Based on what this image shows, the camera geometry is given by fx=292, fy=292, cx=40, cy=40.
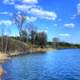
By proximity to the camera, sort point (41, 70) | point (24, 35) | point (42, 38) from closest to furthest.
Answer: point (41, 70)
point (24, 35)
point (42, 38)

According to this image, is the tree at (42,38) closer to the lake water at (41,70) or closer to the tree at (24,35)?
the tree at (24,35)

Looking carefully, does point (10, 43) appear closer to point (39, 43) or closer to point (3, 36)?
Result: point (3, 36)

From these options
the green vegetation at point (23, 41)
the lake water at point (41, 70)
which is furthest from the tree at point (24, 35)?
the lake water at point (41, 70)

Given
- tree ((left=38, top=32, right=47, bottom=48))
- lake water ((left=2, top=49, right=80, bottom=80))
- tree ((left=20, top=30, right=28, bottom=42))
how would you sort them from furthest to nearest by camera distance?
tree ((left=38, top=32, right=47, bottom=48)) < tree ((left=20, top=30, right=28, bottom=42)) < lake water ((left=2, top=49, right=80, bottom=80))

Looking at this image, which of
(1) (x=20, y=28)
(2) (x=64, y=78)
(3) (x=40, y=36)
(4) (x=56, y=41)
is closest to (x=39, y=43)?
(3) (x=40, y=36)

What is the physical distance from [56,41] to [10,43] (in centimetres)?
9417

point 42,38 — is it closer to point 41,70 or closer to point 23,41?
point 23,41

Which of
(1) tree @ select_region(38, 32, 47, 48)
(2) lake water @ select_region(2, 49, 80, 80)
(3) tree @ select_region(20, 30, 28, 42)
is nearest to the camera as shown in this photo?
(2) lake water @ select_region(2, 49, 80, 80)

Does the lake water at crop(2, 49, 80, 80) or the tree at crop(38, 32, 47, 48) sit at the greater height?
the tree at crop(38, 32, 47, 48)

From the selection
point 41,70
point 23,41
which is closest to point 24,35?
point 23,41

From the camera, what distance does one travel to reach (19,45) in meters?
120

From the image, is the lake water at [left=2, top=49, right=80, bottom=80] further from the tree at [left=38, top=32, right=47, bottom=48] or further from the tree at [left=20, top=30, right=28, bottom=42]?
the tree at [left=38, top=32, right=47, bottom=48]

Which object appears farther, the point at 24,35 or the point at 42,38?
the point at 42,38

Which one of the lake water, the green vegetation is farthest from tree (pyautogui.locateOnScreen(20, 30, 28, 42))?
the lake water
